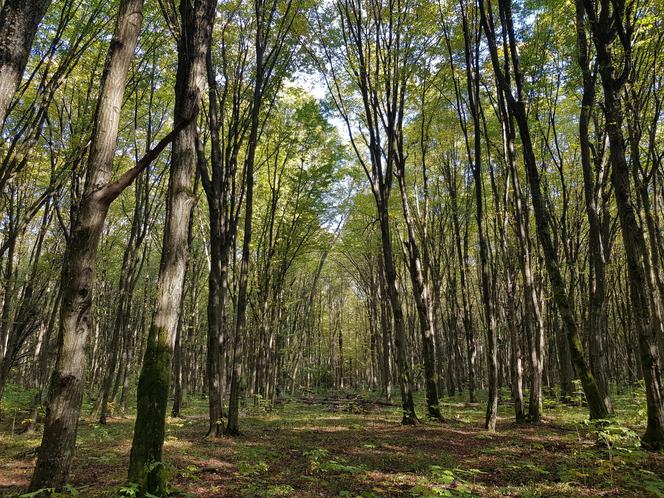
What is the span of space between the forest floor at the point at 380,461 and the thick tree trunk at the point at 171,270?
48 cm

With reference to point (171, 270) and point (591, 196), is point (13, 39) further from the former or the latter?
point (591, 196)

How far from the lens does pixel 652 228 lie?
12.9 metres

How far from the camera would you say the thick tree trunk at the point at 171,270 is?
15.3 ft

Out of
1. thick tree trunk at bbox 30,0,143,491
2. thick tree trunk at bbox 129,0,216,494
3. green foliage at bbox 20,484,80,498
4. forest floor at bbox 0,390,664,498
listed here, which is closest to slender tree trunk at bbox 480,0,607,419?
forest floor at bbox 0,390,664,498

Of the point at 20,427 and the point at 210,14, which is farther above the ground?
the point at 210,14

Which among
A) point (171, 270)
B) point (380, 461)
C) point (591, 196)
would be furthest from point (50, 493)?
point (591, 196)

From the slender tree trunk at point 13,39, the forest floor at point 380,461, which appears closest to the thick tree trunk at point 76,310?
the forest floor at point 380,461

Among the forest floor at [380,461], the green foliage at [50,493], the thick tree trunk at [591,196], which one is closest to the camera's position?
the green foliage at [50,493]

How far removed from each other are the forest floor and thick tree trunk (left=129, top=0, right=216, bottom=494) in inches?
19.0

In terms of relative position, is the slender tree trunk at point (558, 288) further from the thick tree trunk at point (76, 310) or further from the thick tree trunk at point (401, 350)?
the thick tree trunk at point (76, 310)

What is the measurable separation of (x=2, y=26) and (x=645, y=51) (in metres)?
15.0

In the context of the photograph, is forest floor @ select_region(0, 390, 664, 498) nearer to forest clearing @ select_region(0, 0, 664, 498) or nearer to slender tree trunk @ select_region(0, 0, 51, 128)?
forest clearing @ select_region(0, 0, 664, 498)

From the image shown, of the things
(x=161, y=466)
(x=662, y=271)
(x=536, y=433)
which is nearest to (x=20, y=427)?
(x=161, y=466)

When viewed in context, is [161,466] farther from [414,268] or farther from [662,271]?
[662,271]
